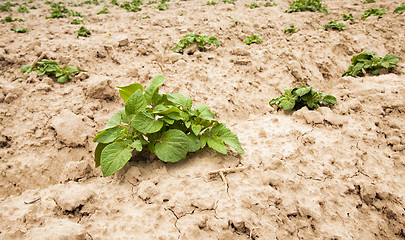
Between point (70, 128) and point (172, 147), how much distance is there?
58.4 inches

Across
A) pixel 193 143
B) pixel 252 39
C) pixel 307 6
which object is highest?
pixel 307 6

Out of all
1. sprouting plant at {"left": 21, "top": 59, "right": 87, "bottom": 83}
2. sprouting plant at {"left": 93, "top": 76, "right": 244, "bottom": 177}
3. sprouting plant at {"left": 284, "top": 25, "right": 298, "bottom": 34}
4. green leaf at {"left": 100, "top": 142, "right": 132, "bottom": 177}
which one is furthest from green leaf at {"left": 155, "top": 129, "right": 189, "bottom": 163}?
sprouting plant at {"left": 284, "top": 25, "right": 298, "bottom": 34}

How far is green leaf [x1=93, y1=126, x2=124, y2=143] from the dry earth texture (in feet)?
1.02

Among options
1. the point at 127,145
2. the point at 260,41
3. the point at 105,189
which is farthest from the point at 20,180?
the point at 260,41

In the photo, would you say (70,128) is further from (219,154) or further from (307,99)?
(307,99)

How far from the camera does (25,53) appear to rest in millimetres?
3725

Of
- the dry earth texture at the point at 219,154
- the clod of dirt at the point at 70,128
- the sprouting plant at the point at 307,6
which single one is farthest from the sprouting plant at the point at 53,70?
the sprouting plant at the point at 307,6

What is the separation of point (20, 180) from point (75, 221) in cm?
106

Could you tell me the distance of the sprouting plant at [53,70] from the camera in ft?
10.5

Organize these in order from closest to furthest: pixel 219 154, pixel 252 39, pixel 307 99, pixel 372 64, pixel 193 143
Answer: pixel 193 143 → pixel 219 154 → pixel 307 99 → pixel 372 64 → pixel 252 39

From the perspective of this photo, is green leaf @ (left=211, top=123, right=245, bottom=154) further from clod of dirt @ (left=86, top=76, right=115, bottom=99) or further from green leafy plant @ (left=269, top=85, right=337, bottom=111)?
clod of dirt @ (left=86, top=76, right=115, bottom=99)

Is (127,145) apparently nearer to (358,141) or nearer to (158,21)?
(358,141)

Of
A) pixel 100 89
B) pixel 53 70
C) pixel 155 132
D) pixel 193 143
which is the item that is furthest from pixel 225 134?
pixel 53 70

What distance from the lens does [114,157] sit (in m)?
1.63
